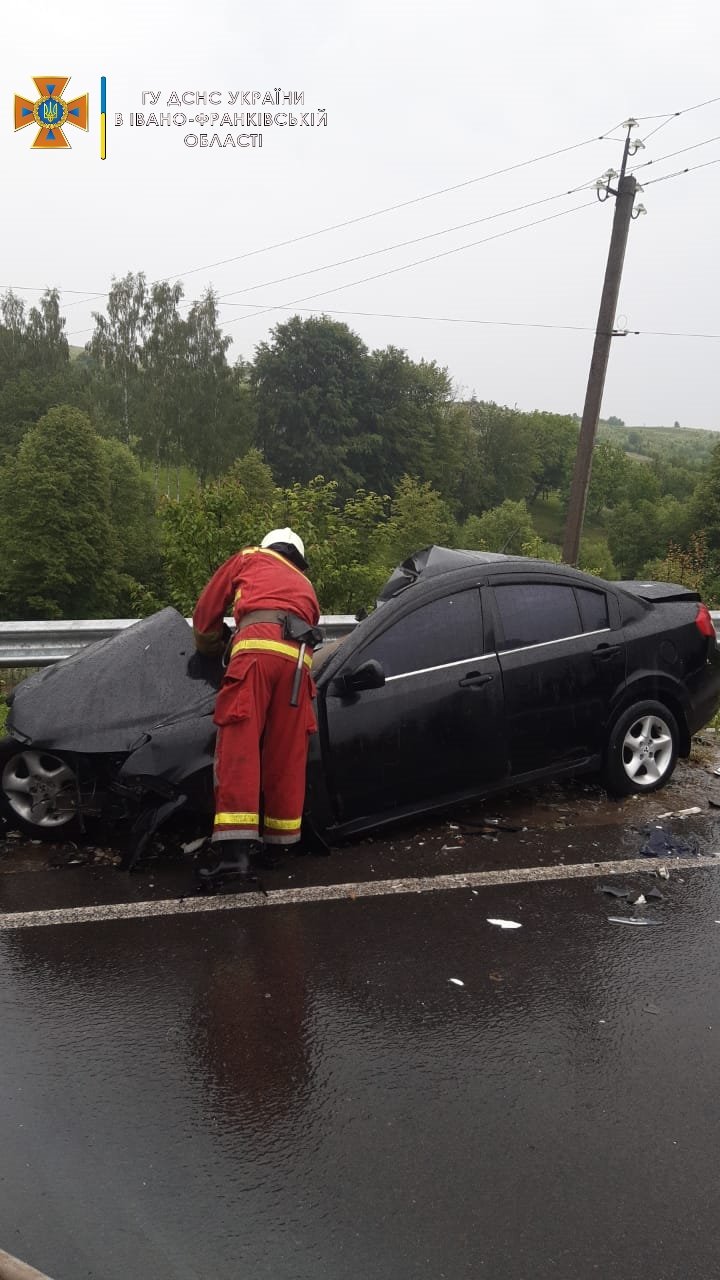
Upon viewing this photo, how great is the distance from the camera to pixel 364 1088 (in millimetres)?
3246

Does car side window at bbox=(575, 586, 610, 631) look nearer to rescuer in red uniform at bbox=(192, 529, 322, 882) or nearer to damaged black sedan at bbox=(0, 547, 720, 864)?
damaged black sedan at bbox=(0, 547, 720, 864)

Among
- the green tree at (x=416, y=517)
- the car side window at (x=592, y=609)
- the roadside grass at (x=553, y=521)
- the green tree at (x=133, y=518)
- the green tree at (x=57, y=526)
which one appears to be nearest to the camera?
the car side window at (x=592, y=609)

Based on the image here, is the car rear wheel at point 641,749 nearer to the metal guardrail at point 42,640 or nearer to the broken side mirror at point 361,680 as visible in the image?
the broken side mirror at point 361,680

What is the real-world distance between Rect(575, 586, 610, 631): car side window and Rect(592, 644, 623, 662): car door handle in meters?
0.13

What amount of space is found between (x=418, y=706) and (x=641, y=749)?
5.44ft

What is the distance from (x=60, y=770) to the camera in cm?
512

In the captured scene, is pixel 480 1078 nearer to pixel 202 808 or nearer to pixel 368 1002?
pixel 368 1002

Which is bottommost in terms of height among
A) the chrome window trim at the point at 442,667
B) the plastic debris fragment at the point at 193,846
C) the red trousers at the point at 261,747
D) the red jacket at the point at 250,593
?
the plastic debris fragment at the point at 193,846

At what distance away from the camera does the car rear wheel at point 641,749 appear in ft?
19.3

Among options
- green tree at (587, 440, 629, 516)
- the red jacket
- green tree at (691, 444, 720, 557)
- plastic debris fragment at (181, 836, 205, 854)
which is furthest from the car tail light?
green tree at (587, 440, 629, 516)

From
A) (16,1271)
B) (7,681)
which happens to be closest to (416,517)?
(7,681)

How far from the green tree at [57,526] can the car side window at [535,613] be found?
177ft

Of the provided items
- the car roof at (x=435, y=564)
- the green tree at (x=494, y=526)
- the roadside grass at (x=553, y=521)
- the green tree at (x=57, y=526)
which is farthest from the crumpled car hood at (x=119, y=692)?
the roadside grass at (x=553, y=521)

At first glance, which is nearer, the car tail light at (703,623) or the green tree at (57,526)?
the car tail light at (703,623)
